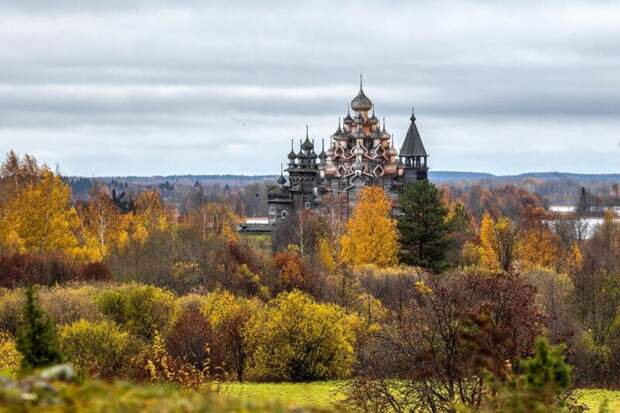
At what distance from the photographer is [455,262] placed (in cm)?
6850

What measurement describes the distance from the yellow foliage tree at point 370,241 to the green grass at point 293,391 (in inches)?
1030

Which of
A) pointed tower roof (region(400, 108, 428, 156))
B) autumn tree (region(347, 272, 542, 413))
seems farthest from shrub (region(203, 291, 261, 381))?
pointed tower roof (region(400, 108, 428, 156))

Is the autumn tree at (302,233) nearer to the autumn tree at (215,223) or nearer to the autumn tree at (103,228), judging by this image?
the autumn tree at (215,223)

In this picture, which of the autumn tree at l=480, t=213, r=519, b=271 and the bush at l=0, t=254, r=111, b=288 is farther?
the autumn tree at l=480, t=213, r=519, b=271

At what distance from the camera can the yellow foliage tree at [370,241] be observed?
210ft

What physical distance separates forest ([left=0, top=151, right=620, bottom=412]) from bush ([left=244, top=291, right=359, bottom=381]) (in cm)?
6

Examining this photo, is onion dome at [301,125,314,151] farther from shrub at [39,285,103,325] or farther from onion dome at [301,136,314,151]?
shrub at [39,285,103,325]

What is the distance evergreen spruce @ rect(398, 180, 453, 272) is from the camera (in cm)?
6397

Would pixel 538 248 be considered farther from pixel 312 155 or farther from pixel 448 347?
pixel 448 347

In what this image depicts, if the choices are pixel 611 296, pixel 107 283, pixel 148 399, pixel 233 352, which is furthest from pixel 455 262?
pixel 148 399

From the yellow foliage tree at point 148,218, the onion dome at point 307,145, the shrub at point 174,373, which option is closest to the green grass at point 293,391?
the shrub at point 174,373

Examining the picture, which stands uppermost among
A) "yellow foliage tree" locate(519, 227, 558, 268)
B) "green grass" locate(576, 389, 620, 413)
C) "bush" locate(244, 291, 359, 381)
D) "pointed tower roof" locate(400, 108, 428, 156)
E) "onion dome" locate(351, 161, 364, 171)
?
"pointed tower roof" locate(400, 108, 428, 156)

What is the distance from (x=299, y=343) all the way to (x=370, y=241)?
26290 mm

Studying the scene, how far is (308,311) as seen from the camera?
38219mm
